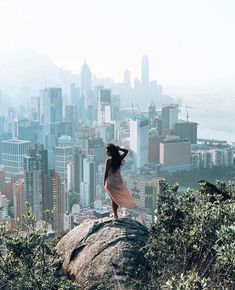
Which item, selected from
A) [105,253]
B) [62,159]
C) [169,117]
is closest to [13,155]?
[62,159]

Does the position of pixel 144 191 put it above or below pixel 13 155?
below

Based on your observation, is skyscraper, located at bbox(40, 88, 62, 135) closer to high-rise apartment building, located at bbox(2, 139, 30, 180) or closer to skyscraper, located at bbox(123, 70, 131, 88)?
high-rise apartment building, located at bbox(2, 139, 30, 180)

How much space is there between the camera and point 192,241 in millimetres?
1893

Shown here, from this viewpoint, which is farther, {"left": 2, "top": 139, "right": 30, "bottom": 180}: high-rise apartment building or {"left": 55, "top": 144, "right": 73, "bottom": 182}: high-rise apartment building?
{"left": 2, "top": 139, "right": 30, "bottom": 180}: high-rise apartment building

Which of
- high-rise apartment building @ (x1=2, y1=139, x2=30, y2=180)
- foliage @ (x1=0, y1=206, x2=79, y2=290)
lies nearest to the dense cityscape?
high-rise apartment building @ (x1=2, y1=139, x2=30, y2=180)

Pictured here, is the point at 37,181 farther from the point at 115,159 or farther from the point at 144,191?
the point at 115,159

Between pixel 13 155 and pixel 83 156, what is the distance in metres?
6.59

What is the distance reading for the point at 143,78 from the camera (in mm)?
50281

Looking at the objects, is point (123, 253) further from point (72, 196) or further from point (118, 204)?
point (72, 196)

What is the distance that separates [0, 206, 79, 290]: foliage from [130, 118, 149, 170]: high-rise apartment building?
791 inches

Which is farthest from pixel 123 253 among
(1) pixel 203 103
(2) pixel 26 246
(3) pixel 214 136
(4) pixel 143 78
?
(1) pixel 203 103

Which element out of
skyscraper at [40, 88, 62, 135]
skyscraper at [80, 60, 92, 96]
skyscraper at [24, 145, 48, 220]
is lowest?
skyscraper at [24, 145, 48, 220]

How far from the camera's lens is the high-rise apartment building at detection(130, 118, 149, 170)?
74.3ft

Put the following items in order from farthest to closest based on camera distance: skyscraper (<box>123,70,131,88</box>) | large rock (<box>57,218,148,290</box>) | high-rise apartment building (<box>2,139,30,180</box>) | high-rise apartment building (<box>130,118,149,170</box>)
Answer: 1. skyscraper (<box>123,70,131,88</box>)
2. high-rise apartment building (<box>2,139,30,180</box>)
3. high-rise apartment building (<box>130,118,149,170</box>)
4. large rock (<box>57,218,148,290</box>)
